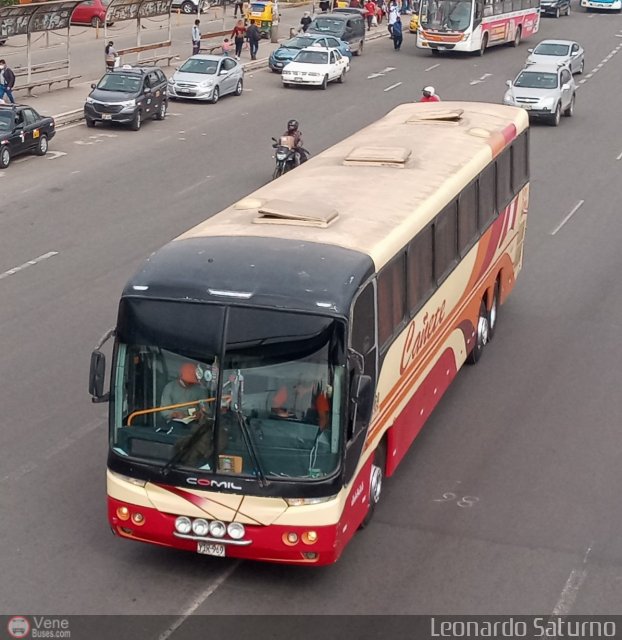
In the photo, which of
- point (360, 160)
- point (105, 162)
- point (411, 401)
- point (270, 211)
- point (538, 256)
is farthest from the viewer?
point (105, 162)

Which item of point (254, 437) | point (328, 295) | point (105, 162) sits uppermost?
point (328, 295)

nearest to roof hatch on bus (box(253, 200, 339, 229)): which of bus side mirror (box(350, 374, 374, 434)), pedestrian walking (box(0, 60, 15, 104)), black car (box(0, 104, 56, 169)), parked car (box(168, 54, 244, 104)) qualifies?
bus side mirror (box(350, 374, 374, 434))

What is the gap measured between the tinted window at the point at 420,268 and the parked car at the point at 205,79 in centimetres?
2658

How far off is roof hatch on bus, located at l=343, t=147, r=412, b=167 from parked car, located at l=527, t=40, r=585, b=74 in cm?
3078

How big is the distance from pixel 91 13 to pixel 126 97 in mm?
21724

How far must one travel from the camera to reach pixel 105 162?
30.6 metres

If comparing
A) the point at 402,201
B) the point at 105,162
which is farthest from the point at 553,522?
the point at 105,162

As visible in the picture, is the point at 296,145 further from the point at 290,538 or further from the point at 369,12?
the point at 369,12

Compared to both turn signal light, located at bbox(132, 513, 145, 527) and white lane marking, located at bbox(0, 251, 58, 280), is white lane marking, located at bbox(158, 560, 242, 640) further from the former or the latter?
white lane marking, located at bbox(0, 251, 58, 280)

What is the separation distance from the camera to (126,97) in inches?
1356

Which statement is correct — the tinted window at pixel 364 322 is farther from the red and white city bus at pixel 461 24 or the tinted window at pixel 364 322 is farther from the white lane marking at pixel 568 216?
the red and white city bus at pixel 461 24

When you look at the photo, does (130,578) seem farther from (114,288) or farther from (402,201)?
(114,288)

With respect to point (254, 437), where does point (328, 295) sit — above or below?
above

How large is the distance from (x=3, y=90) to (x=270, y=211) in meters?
24.8
